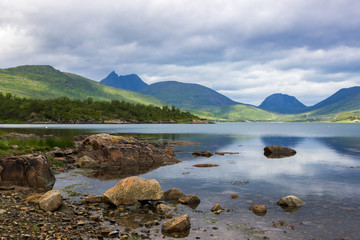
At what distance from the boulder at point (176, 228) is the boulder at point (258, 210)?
6.10 m

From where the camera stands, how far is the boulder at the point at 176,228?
15367 millimetres

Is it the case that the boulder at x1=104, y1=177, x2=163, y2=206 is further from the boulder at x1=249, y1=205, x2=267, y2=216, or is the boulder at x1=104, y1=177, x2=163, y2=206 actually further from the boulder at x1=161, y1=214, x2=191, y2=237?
the boulder at x1=249, y1=205, x2=267, y2=216

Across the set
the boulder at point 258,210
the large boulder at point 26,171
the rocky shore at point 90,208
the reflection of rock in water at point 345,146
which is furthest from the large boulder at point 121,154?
the reflection of rock in water at point 345,146

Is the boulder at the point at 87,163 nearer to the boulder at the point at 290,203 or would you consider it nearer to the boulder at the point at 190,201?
the boulder at the point at 190,201

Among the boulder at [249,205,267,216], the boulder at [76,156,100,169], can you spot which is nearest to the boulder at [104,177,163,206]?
the boulder at [249,205,267,216]

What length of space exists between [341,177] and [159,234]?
94.6 ft

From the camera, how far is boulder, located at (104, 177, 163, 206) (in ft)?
67.2

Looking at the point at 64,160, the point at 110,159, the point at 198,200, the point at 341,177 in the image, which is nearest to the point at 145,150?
the point at 110,159

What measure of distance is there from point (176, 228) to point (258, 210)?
7.35 meters

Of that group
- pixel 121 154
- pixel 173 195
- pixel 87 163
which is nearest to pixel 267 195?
pixel 173 195

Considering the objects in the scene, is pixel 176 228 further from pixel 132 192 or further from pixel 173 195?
pixel 173 195

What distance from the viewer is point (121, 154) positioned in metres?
41.9

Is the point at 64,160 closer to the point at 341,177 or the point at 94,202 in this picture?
the point at 94,202

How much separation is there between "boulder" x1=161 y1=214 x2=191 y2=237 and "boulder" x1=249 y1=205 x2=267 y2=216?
6096 mm
